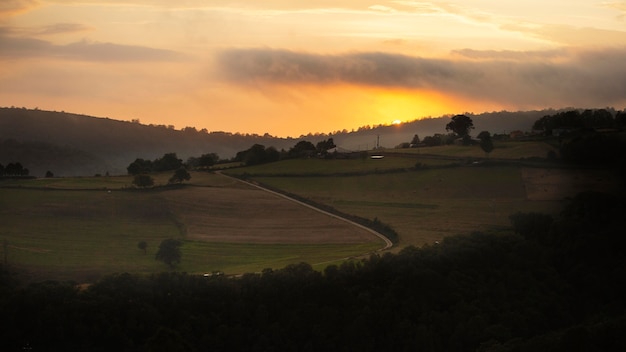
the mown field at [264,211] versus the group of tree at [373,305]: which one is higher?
the mown field at [264,211]

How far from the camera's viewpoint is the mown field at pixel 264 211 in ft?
192

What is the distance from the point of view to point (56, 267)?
54.5 m

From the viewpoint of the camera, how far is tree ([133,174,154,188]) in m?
74.0

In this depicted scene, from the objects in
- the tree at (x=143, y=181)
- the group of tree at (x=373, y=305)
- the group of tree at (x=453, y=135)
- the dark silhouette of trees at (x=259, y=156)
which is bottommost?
the group of tree at (x=373, y=305)

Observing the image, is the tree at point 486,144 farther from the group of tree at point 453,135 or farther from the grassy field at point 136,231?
the grassy field at point 136,231

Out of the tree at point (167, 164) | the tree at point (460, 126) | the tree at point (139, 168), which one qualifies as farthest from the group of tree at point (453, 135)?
the tree at point (139, 168)

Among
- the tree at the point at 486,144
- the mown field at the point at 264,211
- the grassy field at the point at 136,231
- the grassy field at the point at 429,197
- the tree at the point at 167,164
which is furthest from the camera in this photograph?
the tree at the point at 167,164

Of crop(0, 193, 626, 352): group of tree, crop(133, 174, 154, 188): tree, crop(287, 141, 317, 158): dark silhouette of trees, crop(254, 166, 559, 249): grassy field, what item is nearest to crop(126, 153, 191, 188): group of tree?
crop(133, 174, 154, 188): tree

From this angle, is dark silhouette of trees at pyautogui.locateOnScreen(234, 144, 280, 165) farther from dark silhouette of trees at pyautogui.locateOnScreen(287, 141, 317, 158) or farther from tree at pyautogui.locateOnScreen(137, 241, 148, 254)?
tree at pyautogui.locateOnScreen(137, 241, 148, 254)

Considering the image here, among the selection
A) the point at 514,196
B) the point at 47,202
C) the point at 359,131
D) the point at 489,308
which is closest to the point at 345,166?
the point at 514,196

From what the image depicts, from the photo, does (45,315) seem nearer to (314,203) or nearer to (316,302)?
(316,302)

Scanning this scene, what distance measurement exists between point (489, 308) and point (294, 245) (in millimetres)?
15148

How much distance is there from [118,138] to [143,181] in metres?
64.0

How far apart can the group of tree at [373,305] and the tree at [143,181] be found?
2307cm
